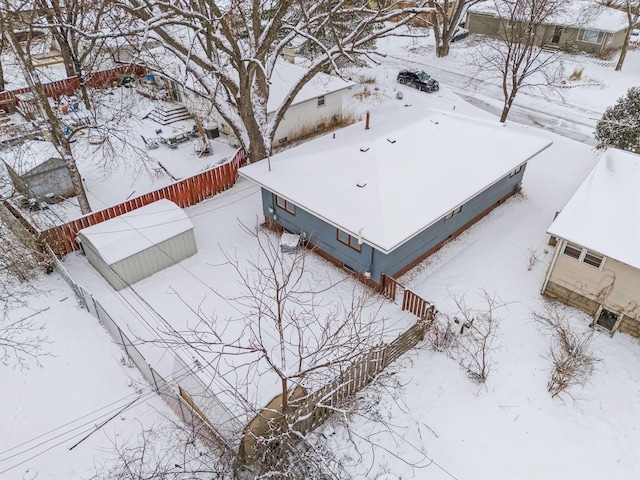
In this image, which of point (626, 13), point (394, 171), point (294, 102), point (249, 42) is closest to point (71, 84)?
point (294, 102)

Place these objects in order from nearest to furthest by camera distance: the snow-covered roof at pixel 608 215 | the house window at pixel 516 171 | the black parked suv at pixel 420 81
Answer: the snow-covered roof at pixel 608 215, the house window at pixel 516 171, the black parked suv at pixel 420 81

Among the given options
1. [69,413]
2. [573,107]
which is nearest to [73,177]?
[69,413]

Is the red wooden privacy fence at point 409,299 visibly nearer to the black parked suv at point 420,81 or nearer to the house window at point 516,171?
the house window at point 516,171

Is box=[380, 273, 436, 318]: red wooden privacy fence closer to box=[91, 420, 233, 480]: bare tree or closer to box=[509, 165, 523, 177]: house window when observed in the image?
box=[91, 420, 233, 480]: bare tree

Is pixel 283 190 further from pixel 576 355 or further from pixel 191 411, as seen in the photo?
pixel 576 355

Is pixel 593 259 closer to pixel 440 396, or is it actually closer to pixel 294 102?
pixel 440 396

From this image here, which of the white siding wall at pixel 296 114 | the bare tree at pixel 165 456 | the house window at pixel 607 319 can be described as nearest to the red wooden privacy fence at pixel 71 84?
the white siding wall at pixel 296 114
